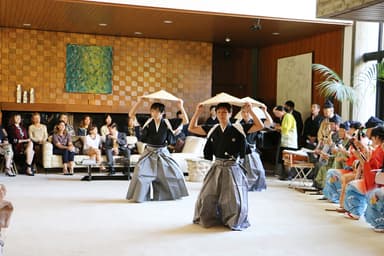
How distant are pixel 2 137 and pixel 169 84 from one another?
4.19m

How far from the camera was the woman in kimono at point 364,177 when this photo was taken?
6090 millimetres

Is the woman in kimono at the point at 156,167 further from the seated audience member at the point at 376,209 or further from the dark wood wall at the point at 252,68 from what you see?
Answer: the dark wood wall at the point at 252,68

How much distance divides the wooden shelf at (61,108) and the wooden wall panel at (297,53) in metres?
3.47

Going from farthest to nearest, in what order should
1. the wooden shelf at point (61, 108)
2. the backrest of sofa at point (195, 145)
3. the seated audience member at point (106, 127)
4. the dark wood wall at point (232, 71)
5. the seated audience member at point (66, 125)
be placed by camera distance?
the dark wood wall at point (232, 71), the wooden shelf at point (61, 108), the seated audience member at point (106, 127), the seated audience member at point (66, 125), the backrest of sofa at point (195, 145)

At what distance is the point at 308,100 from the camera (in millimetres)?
11750

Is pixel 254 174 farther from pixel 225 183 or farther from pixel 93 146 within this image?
pixel 93 146

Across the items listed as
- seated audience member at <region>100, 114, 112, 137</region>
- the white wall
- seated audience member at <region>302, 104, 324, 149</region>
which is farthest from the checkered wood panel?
the white wall

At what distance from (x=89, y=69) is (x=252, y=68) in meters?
4.09

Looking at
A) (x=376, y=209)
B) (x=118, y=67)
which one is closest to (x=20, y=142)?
(x=118, y=67)

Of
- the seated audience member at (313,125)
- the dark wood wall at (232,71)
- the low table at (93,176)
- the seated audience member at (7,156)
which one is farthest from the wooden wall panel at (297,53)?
the seated audience member at (7,156)

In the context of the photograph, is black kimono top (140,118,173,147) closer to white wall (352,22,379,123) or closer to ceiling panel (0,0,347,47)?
ceiling panel (0,0,347,47)

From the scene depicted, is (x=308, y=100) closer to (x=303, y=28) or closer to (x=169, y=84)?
(x=303, y=28)

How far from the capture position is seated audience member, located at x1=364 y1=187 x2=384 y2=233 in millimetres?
5891

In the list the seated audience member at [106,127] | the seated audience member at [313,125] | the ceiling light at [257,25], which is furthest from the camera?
the seated audience member at [106,127]
